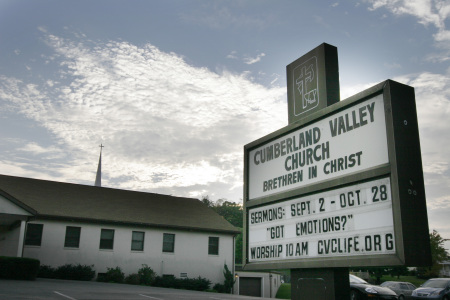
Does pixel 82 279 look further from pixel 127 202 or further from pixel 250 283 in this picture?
pixel 250 283

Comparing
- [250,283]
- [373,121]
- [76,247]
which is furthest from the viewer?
[250,283]

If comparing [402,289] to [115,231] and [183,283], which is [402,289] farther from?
[115,231]

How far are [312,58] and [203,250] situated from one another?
32314mm

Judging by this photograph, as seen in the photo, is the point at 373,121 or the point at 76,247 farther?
the point at 76,247

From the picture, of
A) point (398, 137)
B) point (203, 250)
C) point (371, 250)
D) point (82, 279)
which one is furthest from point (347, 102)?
point (203, 250)

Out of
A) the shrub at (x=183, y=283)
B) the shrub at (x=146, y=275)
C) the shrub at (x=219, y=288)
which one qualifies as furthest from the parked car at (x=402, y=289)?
the shrub at (x=146, y=275)

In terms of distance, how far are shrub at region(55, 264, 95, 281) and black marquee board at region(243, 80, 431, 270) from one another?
26.1 metres

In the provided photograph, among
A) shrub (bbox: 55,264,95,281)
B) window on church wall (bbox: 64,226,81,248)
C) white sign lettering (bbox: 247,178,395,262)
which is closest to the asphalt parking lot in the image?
shrub (bbox: 55,264,95,281)

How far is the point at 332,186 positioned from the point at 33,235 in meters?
29.4

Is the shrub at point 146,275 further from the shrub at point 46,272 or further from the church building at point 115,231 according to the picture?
the shrub at point 46,272

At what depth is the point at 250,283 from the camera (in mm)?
39469

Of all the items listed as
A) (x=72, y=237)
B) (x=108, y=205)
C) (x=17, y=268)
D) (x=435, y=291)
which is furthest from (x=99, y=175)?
(x=435, y=291)

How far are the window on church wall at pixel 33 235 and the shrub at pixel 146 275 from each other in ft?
25.0

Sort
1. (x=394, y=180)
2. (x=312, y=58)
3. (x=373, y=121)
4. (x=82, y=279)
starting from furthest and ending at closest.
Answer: (x=82, y=279) → (x=312, y=58) → (x=373, y=121) → (x=394, y=180)
